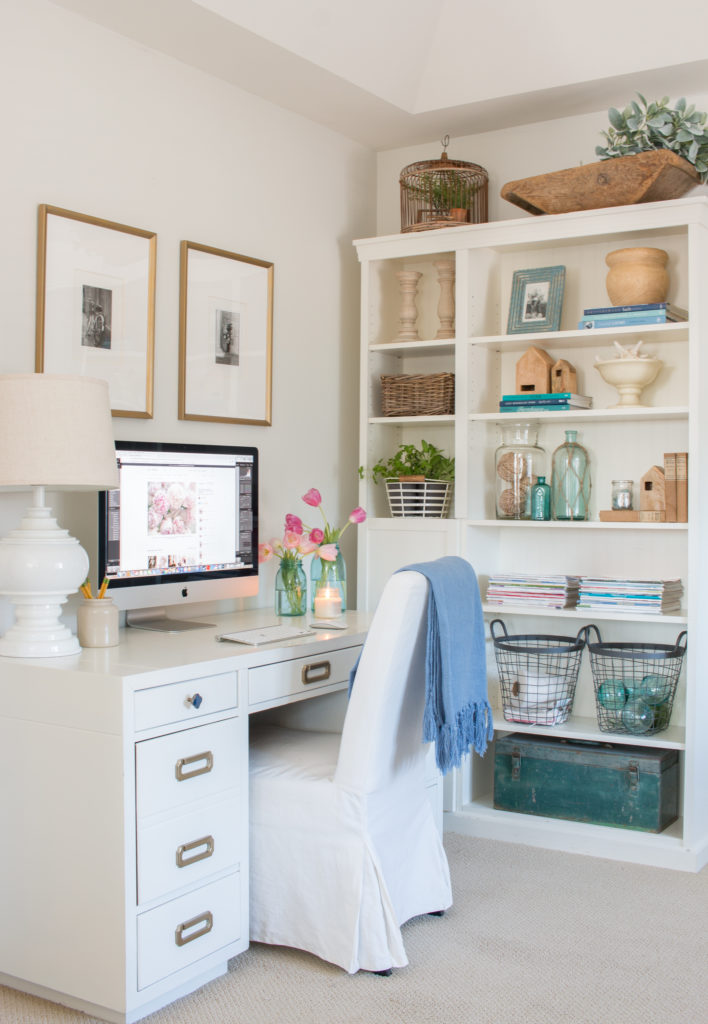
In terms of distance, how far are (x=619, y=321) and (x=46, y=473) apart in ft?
6.01

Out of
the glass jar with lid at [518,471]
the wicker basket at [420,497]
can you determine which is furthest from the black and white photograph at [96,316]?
the glass jar with lid at [518,471]

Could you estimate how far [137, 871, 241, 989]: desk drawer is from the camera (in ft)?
6.95

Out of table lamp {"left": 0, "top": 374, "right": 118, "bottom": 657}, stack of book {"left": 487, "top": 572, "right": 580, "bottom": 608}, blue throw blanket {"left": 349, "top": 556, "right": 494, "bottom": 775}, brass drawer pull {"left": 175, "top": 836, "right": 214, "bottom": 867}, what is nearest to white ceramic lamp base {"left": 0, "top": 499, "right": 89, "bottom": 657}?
table lamp {"left": 0, "top": 374, "right": 118, "bottom": 657}

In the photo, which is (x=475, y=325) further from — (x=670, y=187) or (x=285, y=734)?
(x=285, y=734)

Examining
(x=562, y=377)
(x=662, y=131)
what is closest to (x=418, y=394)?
(x=562, y=377)

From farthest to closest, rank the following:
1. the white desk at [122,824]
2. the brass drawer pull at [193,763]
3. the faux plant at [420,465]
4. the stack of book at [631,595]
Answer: the faux plant at [420,465], the stack of book at [631,595], the brass drawer pull at [193,763], the white desk at [122,824]

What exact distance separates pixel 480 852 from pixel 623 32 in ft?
8.32

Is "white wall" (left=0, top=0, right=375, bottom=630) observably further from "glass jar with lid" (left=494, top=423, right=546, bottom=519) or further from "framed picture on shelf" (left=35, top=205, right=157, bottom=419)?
"glass jar with lid" (left=494, top=423, right=546, bottom=519)

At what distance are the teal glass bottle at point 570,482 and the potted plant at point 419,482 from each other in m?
0.36

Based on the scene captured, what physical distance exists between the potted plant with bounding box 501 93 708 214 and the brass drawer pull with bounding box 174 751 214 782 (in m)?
2.04

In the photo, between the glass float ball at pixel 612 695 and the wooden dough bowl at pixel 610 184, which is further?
the glass float ball at pixel 612 695

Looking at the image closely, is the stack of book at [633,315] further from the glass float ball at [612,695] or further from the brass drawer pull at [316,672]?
the brass drawer pull at [316,672]

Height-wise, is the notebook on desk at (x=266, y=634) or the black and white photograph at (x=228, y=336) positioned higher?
the black and white photograph at (x=228, y=336)

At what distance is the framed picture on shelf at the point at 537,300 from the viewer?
340 cm
